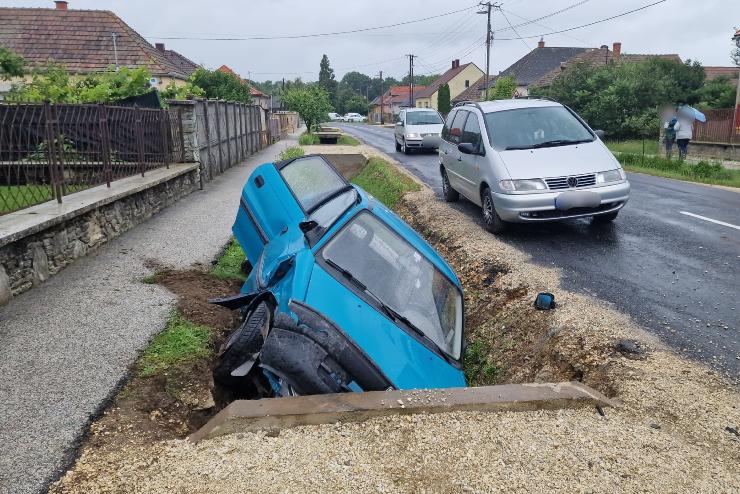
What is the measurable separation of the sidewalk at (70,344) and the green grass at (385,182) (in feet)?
16.9

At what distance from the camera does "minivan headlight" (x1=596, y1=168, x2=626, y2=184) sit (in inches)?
281

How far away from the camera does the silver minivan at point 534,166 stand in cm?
707

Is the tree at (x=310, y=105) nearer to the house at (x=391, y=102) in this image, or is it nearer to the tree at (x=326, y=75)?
the house at (x=391, y=102)

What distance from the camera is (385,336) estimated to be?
11.8ft

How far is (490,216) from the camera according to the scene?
7961 mm

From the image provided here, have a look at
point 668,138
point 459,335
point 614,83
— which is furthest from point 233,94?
point 459,335

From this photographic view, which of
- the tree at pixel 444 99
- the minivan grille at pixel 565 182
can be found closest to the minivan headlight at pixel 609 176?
the minivan grille at pixel 565 182

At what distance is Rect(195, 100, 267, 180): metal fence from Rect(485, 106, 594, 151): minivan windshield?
7.82 meters

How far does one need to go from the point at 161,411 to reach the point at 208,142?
457 inches

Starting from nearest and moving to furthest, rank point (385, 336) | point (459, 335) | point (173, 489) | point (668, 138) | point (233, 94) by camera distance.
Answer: point (173, 489) → point (385, 336) → point (459, 335) → point (668, 138) → point (233, 94)

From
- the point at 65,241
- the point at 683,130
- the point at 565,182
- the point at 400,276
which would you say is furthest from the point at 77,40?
the point at 400,276

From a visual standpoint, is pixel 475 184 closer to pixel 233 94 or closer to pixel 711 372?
pixel 711 372

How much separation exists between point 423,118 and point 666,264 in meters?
17.4

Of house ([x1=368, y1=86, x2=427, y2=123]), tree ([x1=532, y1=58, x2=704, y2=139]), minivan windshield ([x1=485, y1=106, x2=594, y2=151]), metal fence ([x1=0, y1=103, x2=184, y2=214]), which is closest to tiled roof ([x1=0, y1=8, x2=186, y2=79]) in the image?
metal fence ([x1=0, y1=103, x2=184, y2=214])
